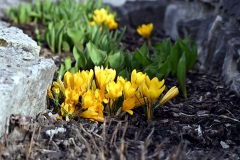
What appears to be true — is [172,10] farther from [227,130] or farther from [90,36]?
[227,130]

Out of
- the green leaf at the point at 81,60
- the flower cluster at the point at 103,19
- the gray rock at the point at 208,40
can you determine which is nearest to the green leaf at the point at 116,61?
the green leaf at the point at 81,60

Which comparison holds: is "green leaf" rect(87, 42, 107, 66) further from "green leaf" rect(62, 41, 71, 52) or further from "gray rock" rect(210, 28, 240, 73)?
"gray rock" rect(210, 28, 240, 73)

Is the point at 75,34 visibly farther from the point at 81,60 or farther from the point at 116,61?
the point at 116,61

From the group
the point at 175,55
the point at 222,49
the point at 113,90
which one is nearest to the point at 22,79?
the point at 113,90

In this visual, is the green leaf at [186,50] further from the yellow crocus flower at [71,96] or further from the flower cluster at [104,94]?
the yellow crocus flower at [71,96]

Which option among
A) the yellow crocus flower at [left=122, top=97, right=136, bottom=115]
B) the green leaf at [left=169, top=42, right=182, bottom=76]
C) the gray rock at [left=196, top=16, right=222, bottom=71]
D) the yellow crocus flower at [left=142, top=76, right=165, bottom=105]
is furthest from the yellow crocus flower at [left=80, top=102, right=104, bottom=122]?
the gray rock at [left=196, top=16, right=222, bottom=71]

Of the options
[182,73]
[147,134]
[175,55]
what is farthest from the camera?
[175,55]

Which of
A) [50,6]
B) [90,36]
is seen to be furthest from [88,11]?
[90,36]
